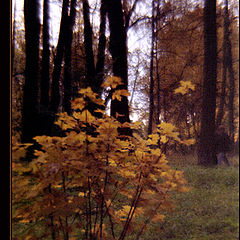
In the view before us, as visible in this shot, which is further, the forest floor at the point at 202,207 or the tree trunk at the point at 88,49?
the tree trunk at the point at 88,49

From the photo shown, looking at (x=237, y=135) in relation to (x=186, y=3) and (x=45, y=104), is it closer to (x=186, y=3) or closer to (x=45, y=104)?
(x=186, y=3)

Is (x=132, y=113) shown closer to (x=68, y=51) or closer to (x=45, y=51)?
(x=68, y=51)

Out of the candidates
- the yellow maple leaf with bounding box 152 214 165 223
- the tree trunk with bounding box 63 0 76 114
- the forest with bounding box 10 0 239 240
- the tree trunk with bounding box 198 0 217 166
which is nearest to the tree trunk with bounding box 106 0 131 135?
the forest with bounding box 10 0 239 240

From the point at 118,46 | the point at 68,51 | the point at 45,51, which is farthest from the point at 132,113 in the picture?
the point at 45,51

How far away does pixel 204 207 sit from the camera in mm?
1645

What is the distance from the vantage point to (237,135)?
5.40 feet

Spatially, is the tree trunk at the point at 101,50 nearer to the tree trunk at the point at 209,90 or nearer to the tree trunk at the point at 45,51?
the tree trunk at the point at 45,51

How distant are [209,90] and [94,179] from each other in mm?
1160

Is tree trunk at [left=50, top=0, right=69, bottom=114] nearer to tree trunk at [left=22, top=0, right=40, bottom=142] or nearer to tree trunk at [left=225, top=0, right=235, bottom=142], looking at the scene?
tree trunk at [left=22, top=0, right=40, bottom=142]

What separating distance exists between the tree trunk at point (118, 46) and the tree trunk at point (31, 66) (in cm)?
62

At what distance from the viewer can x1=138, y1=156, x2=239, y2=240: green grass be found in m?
1.56

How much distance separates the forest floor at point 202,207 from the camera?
1.57m

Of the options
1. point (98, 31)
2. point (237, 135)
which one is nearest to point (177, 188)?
point (237, 135)

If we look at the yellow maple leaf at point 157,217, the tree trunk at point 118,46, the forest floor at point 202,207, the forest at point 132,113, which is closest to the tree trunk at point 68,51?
the forest at point 132,113
